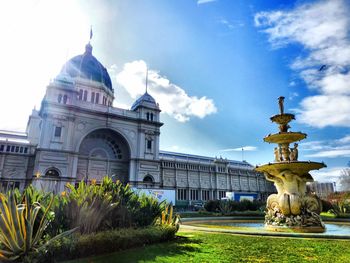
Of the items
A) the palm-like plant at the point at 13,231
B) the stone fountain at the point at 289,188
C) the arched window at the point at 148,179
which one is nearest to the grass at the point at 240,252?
the palm-like plant at the point at 13,231

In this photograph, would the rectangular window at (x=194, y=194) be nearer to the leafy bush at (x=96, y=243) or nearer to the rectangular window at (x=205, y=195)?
the rectangular window at (x=205, y=195)

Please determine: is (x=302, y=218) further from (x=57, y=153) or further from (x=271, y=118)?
(x=57, y=153)

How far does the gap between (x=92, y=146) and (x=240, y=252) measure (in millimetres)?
40993

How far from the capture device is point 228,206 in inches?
1110

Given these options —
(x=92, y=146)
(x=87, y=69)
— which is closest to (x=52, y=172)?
(x=92, y=146)

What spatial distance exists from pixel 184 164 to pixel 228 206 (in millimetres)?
27997

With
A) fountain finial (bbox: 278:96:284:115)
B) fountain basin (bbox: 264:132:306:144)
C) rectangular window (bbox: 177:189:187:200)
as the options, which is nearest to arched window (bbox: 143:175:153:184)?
rectangular window (bbox: 177:189:187:200)

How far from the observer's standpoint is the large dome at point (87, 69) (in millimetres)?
49950

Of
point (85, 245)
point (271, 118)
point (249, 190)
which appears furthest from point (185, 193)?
point (85, 245)

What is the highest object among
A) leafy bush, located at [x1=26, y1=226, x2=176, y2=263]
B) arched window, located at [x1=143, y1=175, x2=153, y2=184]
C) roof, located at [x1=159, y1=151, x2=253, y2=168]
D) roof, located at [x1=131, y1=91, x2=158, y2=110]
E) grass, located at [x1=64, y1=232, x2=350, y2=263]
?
roof, located at [x1=131, y1=91, x2=158, y2=110]

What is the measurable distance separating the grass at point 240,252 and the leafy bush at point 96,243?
1.06 feet

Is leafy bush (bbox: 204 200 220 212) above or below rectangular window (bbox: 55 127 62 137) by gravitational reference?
below

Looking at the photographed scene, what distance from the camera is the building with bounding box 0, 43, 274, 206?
3800 cm

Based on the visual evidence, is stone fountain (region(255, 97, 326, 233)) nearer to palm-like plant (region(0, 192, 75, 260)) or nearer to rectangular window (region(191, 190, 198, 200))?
palm-like plant (region(0, 192, 75, 260))
